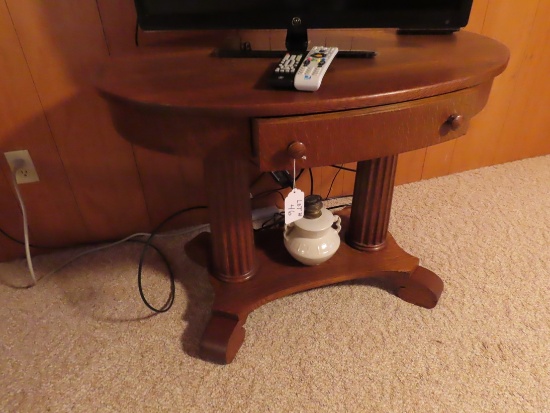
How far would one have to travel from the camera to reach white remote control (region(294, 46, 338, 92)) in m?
0.56

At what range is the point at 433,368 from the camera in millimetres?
810

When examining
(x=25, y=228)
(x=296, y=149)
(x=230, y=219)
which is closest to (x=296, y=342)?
(x=230, y=219)

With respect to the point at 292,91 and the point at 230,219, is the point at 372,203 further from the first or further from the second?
the point at 292,91

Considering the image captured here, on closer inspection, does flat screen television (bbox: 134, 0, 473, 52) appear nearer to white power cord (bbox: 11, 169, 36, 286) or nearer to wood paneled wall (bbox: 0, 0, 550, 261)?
wood paneled wall (bbox: 0, 0, 550, 261)

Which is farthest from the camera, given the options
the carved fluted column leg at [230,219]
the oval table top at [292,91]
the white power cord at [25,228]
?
the white power cord at [25,228]

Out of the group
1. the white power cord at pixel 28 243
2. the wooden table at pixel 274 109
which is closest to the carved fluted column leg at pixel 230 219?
the wooden table at pixel 274 109

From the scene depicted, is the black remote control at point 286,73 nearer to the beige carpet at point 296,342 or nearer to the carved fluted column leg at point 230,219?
the carved fluted column leg at point 230,219

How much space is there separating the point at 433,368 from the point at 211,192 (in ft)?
1.86

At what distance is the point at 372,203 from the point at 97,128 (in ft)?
2.31

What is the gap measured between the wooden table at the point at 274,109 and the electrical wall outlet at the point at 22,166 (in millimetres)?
475

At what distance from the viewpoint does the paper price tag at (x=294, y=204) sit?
0.67 metres

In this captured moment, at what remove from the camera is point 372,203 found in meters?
0.94

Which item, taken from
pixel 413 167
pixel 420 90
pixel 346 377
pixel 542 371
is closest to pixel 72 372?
pixel 346 377

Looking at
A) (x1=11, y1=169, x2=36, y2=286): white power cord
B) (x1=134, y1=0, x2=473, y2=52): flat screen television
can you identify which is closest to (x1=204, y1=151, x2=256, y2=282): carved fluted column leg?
(x1=134, y1=0, x2=473, y2=52): flat screen television
